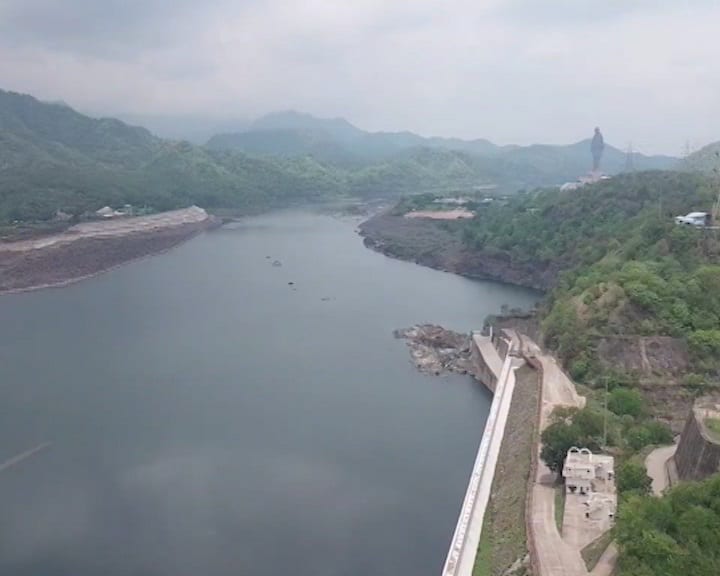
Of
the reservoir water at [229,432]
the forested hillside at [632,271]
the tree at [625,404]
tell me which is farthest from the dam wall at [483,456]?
the tree at [625,404]

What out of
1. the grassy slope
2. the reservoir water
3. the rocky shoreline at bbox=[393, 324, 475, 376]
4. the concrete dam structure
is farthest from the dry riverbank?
the concrete dam structure

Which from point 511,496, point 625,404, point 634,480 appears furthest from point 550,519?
point 625,404

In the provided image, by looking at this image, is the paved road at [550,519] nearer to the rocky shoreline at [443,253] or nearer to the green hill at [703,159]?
the rocky shoreline at [443,253]

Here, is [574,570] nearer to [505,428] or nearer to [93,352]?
[505,428]

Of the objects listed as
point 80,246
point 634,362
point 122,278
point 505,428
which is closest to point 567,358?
point 634,362

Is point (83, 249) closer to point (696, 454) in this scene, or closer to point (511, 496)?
point (511, 496)
